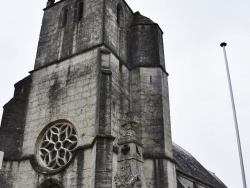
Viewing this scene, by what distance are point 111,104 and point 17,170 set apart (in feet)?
15.4

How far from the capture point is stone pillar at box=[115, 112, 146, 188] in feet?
23.5

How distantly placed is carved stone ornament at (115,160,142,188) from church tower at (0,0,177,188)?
148 inches

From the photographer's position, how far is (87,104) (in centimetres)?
1370

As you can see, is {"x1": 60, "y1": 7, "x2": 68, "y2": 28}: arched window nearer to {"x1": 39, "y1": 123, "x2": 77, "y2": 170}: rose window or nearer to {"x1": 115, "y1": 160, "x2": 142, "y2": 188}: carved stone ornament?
{"x1": 39, "y1": 123, "x2": 77, "y2": 170}: rose window

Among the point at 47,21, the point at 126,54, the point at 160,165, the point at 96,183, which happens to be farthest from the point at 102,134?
the point at 47,21

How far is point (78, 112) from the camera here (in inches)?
544

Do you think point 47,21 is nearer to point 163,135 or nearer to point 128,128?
point 163,135

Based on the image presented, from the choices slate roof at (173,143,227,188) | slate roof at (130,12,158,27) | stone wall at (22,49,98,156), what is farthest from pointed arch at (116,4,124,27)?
slate roof at (173,143,227,188)

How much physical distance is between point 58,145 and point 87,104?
2.09 m

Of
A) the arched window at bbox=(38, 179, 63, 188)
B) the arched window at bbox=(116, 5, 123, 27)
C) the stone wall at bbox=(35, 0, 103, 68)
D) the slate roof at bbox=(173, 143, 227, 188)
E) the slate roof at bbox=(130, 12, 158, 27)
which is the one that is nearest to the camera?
the arched window at bbox=(38, 179, 63, 188)

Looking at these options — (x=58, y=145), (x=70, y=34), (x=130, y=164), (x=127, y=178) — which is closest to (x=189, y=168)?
(x=58, y=145)

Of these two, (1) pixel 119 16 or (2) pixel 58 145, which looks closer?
(2) pixel 58 145

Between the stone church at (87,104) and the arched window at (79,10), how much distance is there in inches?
2.6

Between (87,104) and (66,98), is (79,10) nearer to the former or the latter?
(66,98)
